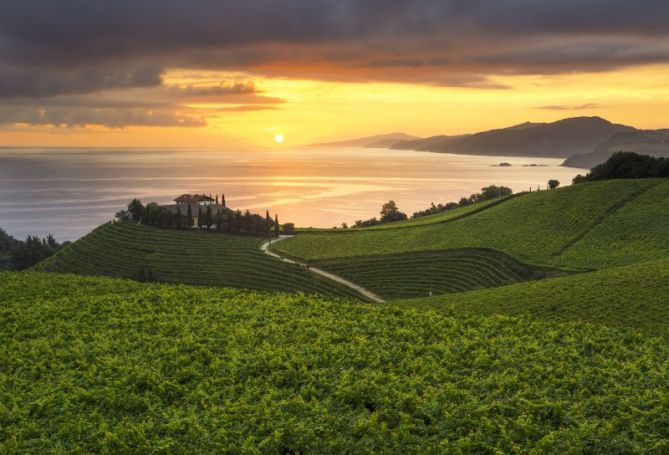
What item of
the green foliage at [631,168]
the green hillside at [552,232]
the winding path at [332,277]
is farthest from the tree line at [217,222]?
the green foliage at [631,168]

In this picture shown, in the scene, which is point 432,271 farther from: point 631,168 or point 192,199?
point 192,199

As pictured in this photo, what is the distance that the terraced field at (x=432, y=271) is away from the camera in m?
55.5

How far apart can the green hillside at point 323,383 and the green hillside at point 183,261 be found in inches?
1501

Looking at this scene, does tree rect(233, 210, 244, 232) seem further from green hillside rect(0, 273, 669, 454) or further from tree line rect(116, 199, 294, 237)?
green hillside rect(0, 273, 669, 454)

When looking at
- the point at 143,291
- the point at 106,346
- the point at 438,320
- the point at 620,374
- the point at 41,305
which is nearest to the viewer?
the point at 620,374

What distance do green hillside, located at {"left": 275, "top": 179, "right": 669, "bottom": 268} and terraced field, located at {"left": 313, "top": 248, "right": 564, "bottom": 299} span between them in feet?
4.00

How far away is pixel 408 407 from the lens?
1343 centimetres

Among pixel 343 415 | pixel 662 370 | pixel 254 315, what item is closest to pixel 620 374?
pixel 662 370

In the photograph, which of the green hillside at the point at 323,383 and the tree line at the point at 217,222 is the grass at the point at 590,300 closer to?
the green hillside at the point at 323,383

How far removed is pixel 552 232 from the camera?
62531 mm

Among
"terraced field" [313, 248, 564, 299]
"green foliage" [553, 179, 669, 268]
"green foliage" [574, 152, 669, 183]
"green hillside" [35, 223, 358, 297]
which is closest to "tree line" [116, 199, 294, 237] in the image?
"green hillside" [35, 223, 358, 297]

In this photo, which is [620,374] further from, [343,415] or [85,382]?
[85,382]

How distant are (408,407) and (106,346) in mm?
9716

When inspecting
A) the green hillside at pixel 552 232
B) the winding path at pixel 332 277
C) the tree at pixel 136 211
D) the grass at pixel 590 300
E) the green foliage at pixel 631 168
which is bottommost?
the winding path at pixel 332 277
